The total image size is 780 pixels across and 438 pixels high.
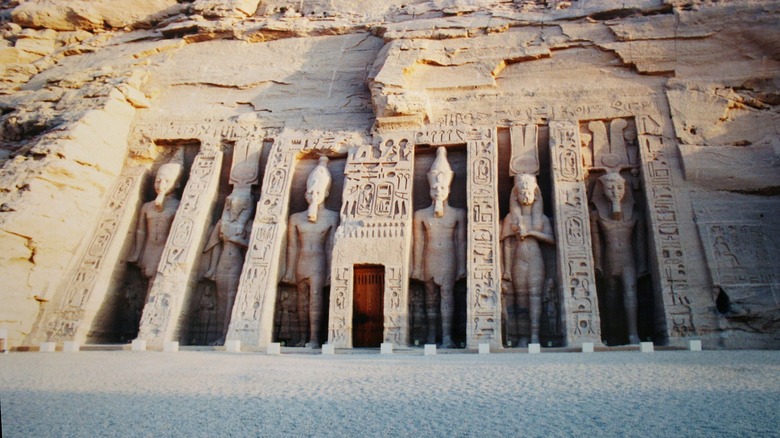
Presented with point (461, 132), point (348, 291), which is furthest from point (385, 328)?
point (461, 132)

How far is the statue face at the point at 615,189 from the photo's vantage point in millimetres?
8570

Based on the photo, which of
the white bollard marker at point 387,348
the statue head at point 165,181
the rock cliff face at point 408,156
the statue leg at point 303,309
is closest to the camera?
the white bollard marker at point 387,348

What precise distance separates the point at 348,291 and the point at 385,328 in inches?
31.3

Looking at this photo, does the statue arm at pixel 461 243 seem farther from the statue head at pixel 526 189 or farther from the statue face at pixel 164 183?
the statue face at pixel 164 183

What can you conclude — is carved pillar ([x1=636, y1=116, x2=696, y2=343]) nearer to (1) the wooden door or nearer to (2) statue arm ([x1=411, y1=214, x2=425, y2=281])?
(2) statue arm ([x1=411, y1=214, x2=425, y2=281])

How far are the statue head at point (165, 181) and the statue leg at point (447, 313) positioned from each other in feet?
16.7

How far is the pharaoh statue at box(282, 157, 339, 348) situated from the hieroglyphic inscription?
292 centimetres

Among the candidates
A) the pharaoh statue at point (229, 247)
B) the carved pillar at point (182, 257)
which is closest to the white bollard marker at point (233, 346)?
the carved pillar at point (182, 257)

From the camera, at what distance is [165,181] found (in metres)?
9.83

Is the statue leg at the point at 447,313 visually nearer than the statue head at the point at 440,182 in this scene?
Yes

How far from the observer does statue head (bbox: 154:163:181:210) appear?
973cm

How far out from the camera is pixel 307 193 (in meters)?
9.23

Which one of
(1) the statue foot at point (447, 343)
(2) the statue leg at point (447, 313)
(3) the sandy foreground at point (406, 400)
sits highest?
(2) the statue leg at point (447, 313)

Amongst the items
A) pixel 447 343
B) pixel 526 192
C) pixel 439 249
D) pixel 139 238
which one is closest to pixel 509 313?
pixel 447 343
